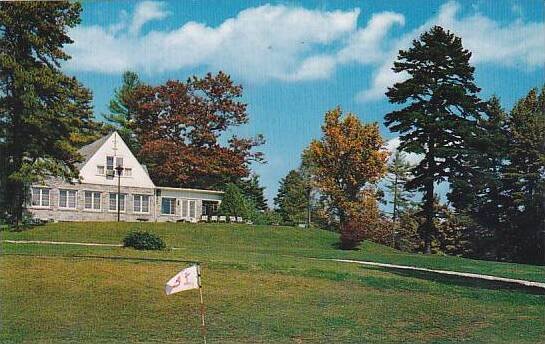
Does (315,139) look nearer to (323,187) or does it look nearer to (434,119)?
(323,187)

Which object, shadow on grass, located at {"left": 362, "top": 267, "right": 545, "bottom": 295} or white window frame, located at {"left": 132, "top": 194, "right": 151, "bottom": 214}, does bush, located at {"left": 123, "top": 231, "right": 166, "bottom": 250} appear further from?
shadow on grass, located at {"left": 362, "top": 267, "right": 545, "bottom": 295}

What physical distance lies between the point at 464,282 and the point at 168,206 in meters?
5.35

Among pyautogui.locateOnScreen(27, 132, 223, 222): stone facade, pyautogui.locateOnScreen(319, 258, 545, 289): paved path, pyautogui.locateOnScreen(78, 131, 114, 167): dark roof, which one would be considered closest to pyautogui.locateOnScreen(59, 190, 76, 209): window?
pyautogui.locateOnScreen(27, 132, 223, 222): stone facade

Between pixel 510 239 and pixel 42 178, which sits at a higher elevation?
pixel 42 178

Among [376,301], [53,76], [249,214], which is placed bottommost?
[376,301]

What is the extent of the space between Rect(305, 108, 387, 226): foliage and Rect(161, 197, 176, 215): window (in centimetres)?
264

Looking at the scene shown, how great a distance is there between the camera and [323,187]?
43.4ft

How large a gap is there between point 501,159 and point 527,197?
0.74m

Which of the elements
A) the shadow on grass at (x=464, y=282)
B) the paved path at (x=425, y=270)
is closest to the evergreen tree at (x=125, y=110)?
the paved path at (x=425, y=270)

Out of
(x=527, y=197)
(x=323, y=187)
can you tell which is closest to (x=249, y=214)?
(x=323, y=187)

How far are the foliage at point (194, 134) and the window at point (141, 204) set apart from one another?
0.52m

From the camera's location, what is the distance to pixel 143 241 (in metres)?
12.6

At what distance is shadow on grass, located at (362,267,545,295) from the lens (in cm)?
1191

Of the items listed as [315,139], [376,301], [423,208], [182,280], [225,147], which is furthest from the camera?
[423,208]
